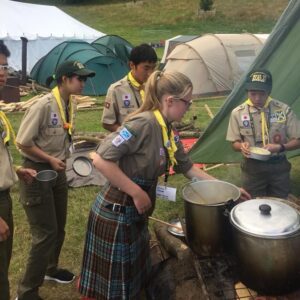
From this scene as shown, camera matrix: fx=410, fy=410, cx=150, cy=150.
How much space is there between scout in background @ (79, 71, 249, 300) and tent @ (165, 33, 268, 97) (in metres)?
9.56

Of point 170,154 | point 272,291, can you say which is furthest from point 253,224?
point 170,154

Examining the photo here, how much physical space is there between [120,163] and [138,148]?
175 mm

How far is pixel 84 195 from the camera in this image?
5.61 metres

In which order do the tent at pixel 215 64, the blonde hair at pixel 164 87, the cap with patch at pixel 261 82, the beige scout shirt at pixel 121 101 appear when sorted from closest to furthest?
the blonde hair at pixel 164 87, the cap with patch at pixel 261 82, the beige scout shirt at pixel 121 101, the tent at pixel 215 64

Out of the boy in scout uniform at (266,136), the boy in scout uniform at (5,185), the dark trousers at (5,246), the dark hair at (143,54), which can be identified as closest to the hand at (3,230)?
the boy in scout uniform at (5,185)

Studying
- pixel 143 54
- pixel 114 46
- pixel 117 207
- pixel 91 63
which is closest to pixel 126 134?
pixel 117 207

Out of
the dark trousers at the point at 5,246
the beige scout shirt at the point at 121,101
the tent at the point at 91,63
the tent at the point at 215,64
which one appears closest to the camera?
the dark trousers at the point at 5,246

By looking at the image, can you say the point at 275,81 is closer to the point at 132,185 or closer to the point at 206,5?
the point at 132,185

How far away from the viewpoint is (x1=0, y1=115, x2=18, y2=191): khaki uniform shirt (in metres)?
2.55

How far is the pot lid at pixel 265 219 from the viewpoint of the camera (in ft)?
6.98

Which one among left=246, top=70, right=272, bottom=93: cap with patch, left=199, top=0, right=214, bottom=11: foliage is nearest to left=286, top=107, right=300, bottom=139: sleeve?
left=246, top=70, right=272, bottom=93: cap with patch

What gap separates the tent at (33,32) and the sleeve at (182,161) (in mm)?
12449

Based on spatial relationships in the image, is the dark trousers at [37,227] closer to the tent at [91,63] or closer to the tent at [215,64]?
the tent at [215,64]

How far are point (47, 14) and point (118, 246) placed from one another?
16.5 metres
